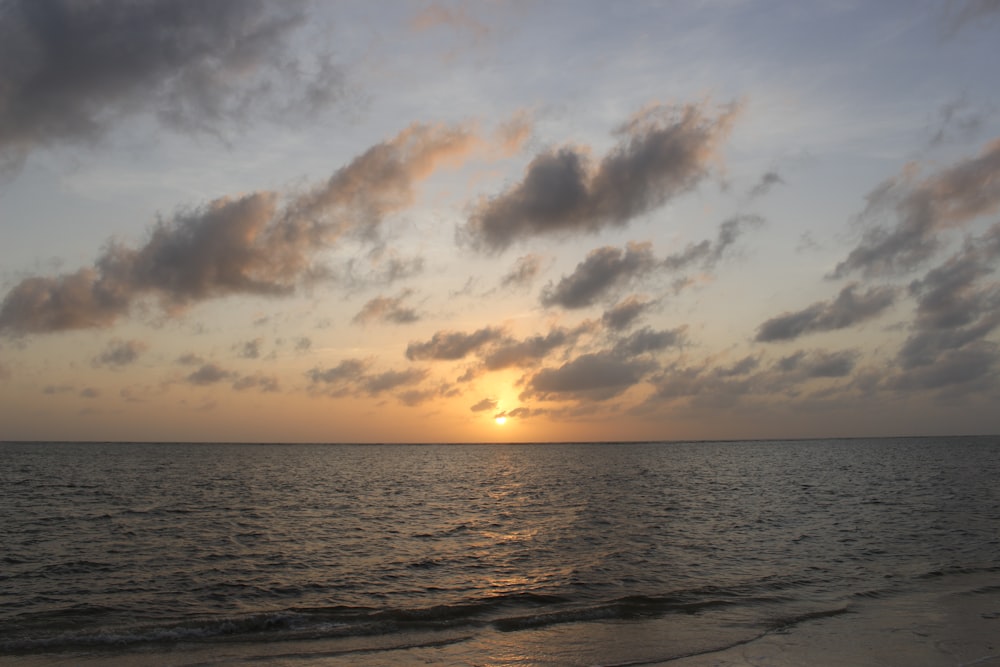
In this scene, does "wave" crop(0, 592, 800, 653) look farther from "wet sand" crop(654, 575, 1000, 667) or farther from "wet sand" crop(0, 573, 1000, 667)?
"wet sand" crop(654, 575, 1000, 667)

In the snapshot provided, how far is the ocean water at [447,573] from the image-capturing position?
20.9 meters

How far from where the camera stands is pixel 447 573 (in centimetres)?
3162

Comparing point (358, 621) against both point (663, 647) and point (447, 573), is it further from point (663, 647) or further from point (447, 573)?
point (663, 647)

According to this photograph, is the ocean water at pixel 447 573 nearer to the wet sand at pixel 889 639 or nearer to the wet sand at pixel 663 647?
the wet sand at pixel 663 647

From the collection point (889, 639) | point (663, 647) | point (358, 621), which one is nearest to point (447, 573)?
point (358, 621)

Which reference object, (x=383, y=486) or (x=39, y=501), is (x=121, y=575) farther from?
(x=383, y=486)

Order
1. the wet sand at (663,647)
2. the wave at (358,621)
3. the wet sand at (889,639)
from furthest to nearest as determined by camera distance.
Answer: the wave at (358,621) → the wet sand at (663,647) → the wet sand at (889,639)

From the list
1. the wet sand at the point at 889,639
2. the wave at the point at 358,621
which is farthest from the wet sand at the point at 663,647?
the wave at the point at 358,621

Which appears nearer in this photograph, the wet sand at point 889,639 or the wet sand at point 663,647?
the wet sand at point 889,639

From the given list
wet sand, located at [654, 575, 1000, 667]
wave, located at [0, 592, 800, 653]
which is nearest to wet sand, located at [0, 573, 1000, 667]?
wet sand, located at [654, 575, 1000, 667]

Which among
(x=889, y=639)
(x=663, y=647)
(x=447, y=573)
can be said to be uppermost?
(x=889, y=639)

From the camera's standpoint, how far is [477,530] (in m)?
46.1

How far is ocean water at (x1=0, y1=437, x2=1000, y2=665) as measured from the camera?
2094 cm

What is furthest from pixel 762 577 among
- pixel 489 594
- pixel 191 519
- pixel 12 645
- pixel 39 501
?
pixel 39 501
